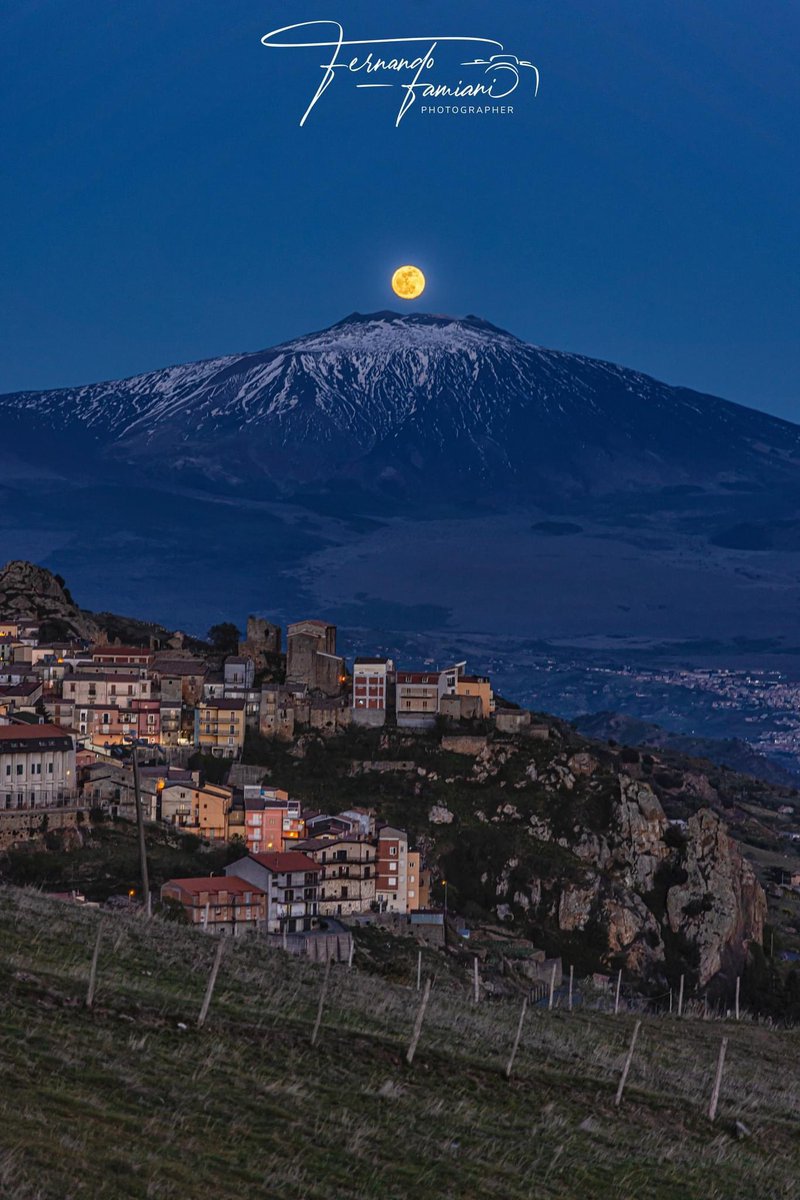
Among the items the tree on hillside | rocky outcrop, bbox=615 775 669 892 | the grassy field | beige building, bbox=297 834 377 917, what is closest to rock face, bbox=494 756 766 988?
rocky outcrop, bbox=615 775 669 892

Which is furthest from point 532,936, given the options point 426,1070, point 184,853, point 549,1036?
point 426,1070

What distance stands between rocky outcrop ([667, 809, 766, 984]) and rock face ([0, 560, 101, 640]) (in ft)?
115

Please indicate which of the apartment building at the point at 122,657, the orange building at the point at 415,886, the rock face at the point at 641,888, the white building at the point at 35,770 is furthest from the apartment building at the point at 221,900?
the apartment building at the point at 122,657

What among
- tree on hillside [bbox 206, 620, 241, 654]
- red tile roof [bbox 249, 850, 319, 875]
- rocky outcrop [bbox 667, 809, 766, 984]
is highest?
tree on hillside [bbox 206, 620, 241, 654]

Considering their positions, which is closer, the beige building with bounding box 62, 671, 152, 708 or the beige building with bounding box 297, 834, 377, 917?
the beige building with bounding box 297, 834, 377, 917

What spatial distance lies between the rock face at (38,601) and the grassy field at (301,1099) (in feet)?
229

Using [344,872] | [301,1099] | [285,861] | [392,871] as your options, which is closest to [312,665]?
[392,871]

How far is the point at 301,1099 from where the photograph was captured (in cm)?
1318

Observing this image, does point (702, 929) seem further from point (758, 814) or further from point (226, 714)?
point (758, 814)

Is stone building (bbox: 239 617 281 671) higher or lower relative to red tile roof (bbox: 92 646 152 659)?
higher

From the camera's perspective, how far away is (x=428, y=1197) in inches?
453

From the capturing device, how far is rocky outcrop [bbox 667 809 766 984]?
63.8 metres

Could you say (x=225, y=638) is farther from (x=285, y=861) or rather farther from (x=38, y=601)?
(x=285, y=861)

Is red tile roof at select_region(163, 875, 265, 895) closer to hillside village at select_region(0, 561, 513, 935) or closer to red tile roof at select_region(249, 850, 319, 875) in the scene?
hillside village at select_region(0, 561, 513, 935)
